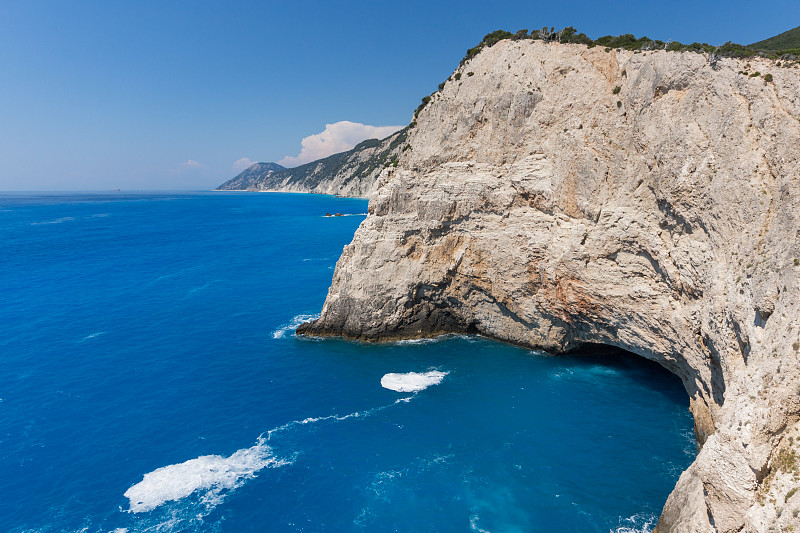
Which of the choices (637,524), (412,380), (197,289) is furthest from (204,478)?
(197,289)

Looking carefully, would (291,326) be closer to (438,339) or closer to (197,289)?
(438,339)

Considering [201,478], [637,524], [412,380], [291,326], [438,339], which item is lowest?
[201,478]

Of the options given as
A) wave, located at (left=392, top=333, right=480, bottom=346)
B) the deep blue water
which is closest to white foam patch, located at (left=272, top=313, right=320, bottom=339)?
the deep blue water

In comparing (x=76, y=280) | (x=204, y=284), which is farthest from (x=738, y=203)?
(x=76, y=280)

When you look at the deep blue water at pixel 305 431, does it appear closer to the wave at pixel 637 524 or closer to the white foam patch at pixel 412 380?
the wave at pixel 637 524

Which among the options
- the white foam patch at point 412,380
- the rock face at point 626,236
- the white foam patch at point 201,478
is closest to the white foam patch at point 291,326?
the rock face at point 626,236

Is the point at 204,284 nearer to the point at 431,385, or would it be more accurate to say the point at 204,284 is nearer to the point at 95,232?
the point at 431,385
